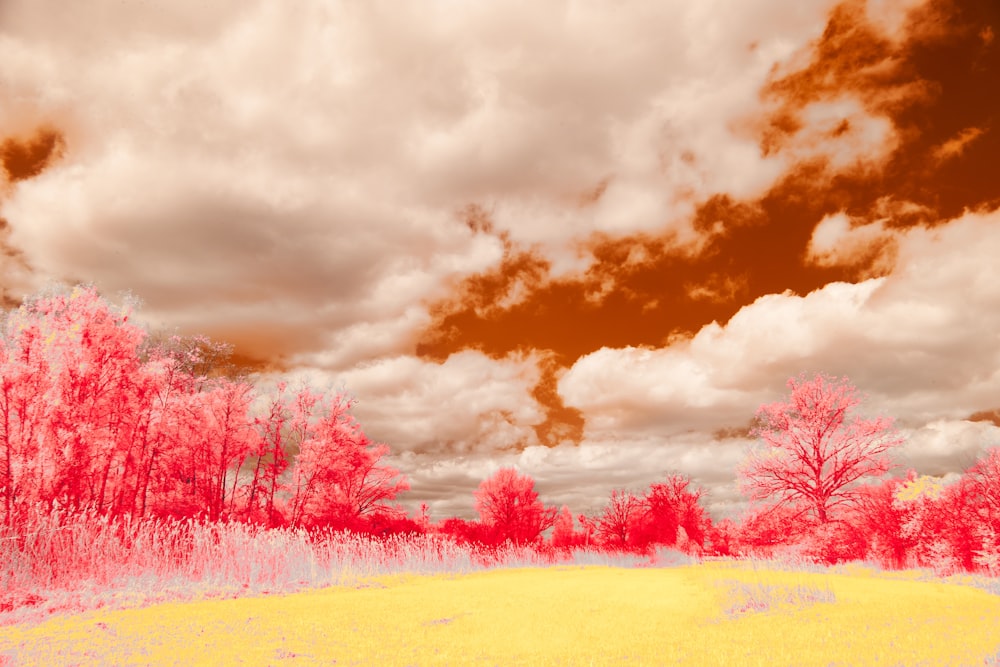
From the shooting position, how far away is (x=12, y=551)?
39.0ft

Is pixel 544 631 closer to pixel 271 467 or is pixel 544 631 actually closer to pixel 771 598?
pixel 771 598

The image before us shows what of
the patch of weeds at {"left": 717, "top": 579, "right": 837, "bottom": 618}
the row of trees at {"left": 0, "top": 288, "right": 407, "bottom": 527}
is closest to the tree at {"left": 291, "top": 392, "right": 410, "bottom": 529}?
the row of trees at {"left": 0, "top": 288, "right": 407, "bottom": 527}

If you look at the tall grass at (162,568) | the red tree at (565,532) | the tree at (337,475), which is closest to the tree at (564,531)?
the red tree at (565,532)

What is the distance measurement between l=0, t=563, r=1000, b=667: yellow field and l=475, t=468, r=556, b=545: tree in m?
44.5

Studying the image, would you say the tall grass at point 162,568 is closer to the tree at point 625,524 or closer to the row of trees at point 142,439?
the row of trees at point 142,439

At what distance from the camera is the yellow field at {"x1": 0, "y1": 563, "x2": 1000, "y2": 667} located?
6.23 meters

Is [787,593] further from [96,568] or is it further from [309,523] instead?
[309,523]

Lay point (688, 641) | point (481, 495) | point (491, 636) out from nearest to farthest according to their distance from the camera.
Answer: point (688, 641), point (491, 636), point (481, 495)

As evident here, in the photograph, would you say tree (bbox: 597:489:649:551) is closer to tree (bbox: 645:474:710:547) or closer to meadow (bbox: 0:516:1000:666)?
tree (bbox: 645:474:710:547)

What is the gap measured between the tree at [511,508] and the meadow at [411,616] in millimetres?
39834

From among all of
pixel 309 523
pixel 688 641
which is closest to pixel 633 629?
pixel 688 641

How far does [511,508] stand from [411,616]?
47672 millimetres

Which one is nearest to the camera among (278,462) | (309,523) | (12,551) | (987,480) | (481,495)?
(12,551)

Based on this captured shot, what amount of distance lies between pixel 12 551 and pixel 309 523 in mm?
23101
